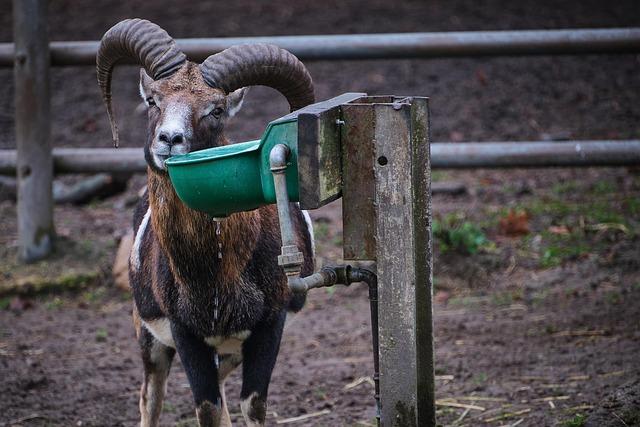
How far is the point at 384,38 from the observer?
7.18 meters

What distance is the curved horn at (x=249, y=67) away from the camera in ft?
14.6

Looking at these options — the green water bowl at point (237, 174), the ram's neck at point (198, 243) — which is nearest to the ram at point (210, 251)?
the ram's neck at point (198, 243)

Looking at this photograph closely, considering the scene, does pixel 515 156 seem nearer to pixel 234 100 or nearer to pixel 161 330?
pixel 234 100

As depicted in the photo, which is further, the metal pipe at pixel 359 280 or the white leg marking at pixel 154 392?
the white leg marking at pixel 154 392

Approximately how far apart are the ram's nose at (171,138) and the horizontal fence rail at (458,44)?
3054mm

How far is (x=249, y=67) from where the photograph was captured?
14.7ft

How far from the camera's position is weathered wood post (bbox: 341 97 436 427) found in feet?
10.2

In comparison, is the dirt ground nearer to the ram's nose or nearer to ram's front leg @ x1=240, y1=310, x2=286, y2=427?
ram's front leg @ x1=240, y1=310, x2=286, y2=427

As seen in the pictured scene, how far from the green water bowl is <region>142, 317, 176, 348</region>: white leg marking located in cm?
138

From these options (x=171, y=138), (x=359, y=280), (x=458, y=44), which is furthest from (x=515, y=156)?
(x=359, y=280)

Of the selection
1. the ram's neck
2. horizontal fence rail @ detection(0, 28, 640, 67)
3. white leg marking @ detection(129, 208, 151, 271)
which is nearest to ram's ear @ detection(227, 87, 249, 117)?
the ram's neck

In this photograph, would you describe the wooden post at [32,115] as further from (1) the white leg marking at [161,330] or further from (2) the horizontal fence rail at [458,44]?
(1) the white leg marking at [161,330]

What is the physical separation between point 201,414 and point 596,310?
10.3 feet

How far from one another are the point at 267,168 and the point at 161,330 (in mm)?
1709
